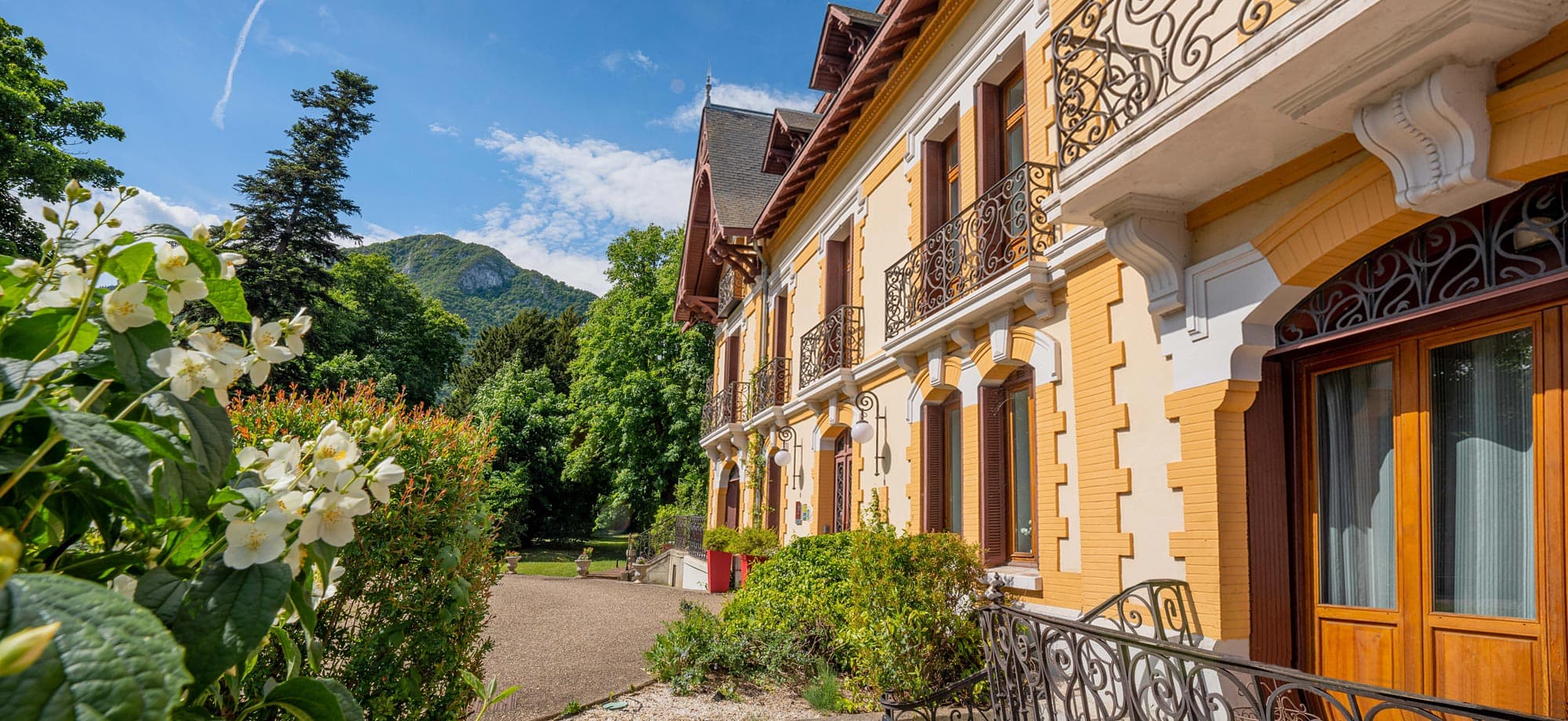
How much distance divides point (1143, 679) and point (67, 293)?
18.4ft

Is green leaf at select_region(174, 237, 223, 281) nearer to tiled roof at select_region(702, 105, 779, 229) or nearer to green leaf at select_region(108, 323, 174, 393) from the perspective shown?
green leaf at select_region(108, 323, 174, 393)

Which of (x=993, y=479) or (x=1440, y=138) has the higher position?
(x=1440, y=138)

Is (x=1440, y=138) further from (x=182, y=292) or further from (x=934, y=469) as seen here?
(x=934, y=469)

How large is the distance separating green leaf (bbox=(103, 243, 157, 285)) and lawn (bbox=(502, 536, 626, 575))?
23.7 metres

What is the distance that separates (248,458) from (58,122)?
99.0 feet

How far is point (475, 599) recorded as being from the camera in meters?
4.83

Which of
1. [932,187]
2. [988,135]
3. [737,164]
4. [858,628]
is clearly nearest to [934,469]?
[858,628]

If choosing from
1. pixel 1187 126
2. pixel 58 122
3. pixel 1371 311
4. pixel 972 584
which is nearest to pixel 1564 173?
pixel 1371 311

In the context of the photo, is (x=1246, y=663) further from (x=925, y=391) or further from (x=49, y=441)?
(x=925, y=391)

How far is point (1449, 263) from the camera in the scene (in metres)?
4.05

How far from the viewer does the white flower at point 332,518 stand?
1238mm

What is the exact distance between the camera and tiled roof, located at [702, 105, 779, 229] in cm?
1756

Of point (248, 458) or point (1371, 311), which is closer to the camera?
point (248, 458)

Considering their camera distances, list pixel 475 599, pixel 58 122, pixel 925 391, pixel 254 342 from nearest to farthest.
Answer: pixel 254 342 → pixel 475 599 → pixel 925 391 → pixel 58 122
